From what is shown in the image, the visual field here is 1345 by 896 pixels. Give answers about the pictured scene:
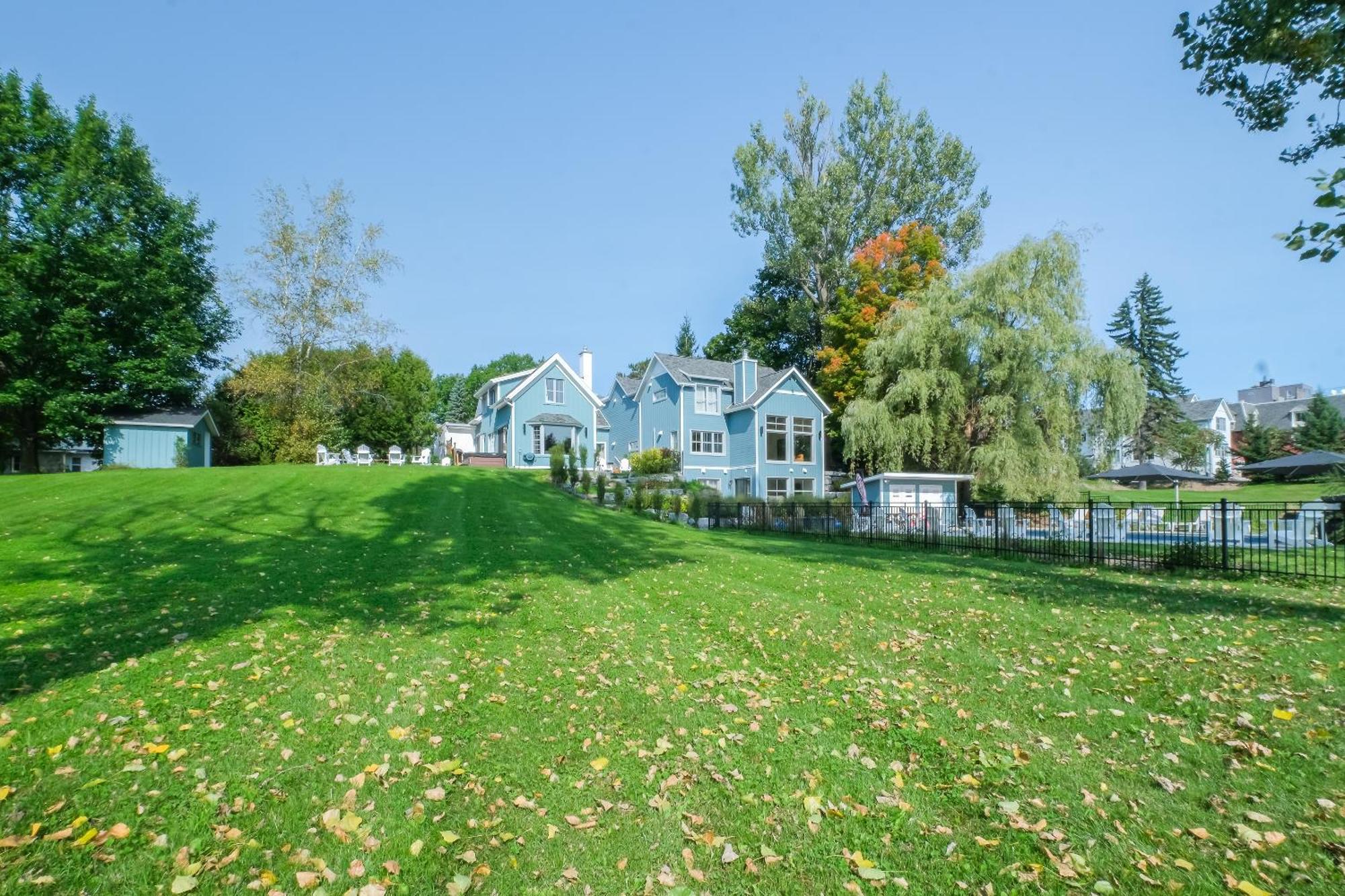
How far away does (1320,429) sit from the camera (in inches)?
1815

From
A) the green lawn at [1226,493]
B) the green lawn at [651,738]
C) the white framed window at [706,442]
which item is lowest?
the green lawn at [1226,493]

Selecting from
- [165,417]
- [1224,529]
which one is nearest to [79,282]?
[165,417]

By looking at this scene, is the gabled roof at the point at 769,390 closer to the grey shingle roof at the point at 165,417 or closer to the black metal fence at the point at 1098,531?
the black metal fence at the point at 1098,531

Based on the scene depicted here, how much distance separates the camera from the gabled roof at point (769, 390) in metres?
34.3

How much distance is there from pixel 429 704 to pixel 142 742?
1.70 m

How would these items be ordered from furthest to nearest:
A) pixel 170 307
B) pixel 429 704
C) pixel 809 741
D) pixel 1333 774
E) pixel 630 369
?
pixel 630 369
pixel 170 307
pixel 429 704
pixel 809 741
pixel 1333 774

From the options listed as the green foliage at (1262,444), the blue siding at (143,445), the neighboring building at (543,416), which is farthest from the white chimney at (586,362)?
the green foliage at (1262,444)

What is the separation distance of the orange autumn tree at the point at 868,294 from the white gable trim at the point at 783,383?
114 cm

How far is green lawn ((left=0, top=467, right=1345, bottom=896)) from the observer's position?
10.4 ft

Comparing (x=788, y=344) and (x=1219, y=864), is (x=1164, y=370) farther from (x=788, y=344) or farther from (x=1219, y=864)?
(x=1219, y=864)

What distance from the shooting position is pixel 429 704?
16.3 feet

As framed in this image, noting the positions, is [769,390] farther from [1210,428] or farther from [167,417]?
[1210,428]

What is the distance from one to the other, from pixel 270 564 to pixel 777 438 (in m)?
27.6

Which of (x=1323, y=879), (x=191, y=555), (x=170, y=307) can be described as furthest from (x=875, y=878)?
(x=170, y=307)
